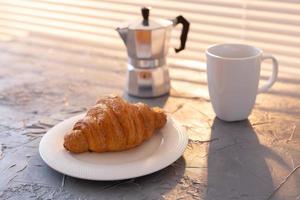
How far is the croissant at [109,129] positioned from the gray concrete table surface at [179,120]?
66 mm

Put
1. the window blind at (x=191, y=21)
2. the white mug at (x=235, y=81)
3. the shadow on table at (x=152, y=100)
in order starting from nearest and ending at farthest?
the white mug at (x=235, y=81) → the shadow on table at (x=152, y=100) → the window blind at (x=191, y=21)

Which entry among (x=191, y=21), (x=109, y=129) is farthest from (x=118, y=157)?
(x=191, y=21)

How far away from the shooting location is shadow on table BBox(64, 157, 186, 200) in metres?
0.71

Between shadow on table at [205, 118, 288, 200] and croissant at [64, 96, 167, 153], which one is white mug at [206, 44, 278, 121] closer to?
shadow on table at [205, 118, 288, 200]

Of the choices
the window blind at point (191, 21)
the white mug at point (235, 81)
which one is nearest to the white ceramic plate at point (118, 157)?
the white mug at point (235, 81)

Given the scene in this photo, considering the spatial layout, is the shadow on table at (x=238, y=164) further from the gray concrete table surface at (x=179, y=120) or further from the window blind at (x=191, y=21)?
the window blind at (x=191, y=21)

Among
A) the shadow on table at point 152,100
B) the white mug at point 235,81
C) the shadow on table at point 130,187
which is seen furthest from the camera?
the shadow on table at point 152,100

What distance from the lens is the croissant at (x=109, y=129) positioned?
0.77m

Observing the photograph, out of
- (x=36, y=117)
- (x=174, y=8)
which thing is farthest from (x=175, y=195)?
(x=174, y=8)

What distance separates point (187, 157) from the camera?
0.81 metres

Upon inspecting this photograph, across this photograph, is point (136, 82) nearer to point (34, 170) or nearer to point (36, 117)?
point (36, 117)

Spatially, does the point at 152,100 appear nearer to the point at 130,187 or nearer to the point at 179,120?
the point at 179,120

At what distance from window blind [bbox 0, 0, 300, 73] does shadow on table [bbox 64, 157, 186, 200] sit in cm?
68

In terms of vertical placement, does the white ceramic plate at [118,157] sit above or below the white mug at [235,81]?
below
